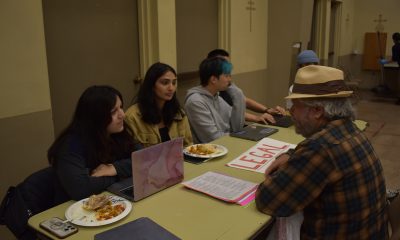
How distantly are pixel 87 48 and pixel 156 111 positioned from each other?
0.98m

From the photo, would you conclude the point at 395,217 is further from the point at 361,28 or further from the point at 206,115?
the point at 361,28

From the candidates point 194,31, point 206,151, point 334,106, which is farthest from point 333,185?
point 194,31

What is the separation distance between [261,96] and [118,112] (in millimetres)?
4241

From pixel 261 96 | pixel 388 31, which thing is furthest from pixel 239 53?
pixel 388 31

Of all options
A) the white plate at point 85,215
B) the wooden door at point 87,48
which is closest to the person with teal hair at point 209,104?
the wooden door at point 87,48

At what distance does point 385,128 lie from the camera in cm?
600

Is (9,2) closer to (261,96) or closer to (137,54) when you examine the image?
(137,54)

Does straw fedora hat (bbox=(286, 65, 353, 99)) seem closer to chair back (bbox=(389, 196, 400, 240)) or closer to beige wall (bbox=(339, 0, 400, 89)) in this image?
chair back (bbox=(389, 196, 400, 240))

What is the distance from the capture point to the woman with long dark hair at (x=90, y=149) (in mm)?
1643

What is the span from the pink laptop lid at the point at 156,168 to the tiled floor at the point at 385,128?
270 centimetres

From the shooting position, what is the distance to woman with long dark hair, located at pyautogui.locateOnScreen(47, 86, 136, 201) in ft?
5.39

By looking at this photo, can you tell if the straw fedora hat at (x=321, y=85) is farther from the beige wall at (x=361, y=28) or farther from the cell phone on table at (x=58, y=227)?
the beige wall at (x=361, y=28)

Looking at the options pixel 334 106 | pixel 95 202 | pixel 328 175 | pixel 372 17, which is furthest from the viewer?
pixel 372 17

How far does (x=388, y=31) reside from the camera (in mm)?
9211
